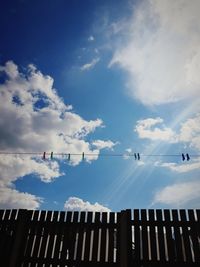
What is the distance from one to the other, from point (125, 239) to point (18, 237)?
289 centimetres

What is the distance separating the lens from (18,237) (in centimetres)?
621

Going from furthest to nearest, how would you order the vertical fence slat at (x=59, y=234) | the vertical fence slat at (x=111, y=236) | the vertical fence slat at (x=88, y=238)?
the vertical fence slat at (x=59, y=234) → the vertical fence slat at (x=88, y=238) → the vertical fence slat at (x=111, y=236)

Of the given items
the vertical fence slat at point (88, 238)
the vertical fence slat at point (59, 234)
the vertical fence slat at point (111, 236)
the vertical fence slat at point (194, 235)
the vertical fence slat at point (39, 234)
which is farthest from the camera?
the vertical fence slat at point (39, 234)

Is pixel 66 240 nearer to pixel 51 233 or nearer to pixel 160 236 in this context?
pixel 51 233

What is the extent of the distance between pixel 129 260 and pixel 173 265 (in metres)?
0.98

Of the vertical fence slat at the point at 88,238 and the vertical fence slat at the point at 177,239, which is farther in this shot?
the vertical fence slat at the point at 88,238

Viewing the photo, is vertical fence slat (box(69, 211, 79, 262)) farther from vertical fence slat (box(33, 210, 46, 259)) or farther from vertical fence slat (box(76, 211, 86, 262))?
vertical fence slat (box(33, 210, 46, 259))

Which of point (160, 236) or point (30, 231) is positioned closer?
point (160, 236)

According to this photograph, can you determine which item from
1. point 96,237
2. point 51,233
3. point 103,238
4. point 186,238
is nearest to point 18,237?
point 51,233

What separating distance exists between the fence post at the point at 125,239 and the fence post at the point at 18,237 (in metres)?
2.68

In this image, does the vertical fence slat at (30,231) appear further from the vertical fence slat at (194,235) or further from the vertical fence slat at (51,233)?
the vertical fence slat at (194,235)

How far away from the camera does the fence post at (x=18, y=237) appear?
19.5 ft

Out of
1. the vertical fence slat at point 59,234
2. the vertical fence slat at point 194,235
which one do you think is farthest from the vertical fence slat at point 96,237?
the vertical fence slat at point 194,235

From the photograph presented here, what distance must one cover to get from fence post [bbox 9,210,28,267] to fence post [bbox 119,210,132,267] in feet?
8.80
